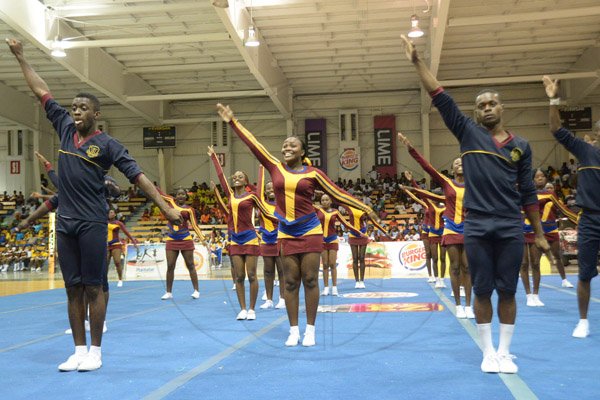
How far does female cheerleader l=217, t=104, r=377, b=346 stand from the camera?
573 cm

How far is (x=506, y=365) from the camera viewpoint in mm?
4203

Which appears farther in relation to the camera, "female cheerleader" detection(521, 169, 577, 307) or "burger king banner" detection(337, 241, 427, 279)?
"burger king banner" detection(337, 241, 427, 279)

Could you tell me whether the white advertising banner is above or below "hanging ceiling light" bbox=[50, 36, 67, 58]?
below

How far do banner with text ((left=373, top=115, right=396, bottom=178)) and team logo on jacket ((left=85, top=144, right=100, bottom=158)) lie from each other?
1057 inches

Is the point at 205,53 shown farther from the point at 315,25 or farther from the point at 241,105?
the point at 241,105

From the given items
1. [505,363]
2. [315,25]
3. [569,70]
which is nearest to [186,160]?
[315,25]

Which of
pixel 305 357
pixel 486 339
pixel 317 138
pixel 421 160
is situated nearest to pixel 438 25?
pixel 421 160

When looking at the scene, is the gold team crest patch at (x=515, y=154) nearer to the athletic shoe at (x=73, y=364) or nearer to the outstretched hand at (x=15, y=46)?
the athletic shoe at (x=73, y=364)

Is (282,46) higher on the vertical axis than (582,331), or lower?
higher

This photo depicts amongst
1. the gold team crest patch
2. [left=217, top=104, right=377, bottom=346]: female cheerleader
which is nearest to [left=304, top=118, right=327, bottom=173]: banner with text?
[left=217, top=104, right=377, bottom=346]: female cheerleader

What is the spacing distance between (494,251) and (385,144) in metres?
26.8

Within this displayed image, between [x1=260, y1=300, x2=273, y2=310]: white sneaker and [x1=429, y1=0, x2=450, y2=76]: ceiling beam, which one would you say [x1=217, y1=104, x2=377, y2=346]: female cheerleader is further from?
[x1=429, y1=0, x2=450, y2=76]: ceiling beam

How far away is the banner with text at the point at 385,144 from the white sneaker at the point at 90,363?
26949mm

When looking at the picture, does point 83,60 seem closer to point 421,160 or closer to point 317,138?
point 317,138
